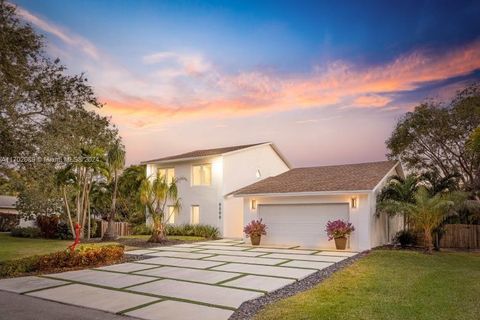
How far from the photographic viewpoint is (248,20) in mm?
14852

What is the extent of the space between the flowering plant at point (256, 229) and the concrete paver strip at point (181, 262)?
19.3 feet

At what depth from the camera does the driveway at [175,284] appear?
6699mm

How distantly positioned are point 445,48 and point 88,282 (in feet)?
51.7

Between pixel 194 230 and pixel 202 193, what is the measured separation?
7.72ft

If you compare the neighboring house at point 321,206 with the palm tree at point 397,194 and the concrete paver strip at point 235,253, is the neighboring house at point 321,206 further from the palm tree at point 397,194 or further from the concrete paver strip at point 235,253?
Result: the concrete paver strip at point 235,253

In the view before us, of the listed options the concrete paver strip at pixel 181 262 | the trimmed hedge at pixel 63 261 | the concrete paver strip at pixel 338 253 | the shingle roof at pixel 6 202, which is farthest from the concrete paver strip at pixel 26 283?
the shingle roof at pixel 6 202

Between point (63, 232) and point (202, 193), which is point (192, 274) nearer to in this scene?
point (202, 193)

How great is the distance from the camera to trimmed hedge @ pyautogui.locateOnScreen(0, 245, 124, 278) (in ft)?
34.1

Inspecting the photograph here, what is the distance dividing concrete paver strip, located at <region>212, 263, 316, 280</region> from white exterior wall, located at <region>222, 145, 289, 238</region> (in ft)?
37.2

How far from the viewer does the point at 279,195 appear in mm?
18062

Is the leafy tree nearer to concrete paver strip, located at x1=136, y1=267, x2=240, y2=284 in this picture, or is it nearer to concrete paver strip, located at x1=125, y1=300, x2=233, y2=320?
concrete paver strip, located at x1=136, y1=267, x2=240, y2=284

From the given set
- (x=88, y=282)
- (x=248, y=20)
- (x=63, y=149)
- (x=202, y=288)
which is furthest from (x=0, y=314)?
(x=248, y=20)

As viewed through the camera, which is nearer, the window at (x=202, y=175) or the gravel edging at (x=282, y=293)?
the gravel edging at (x=282, y=293)

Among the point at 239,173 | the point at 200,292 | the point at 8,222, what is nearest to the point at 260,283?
the point at 200,292
